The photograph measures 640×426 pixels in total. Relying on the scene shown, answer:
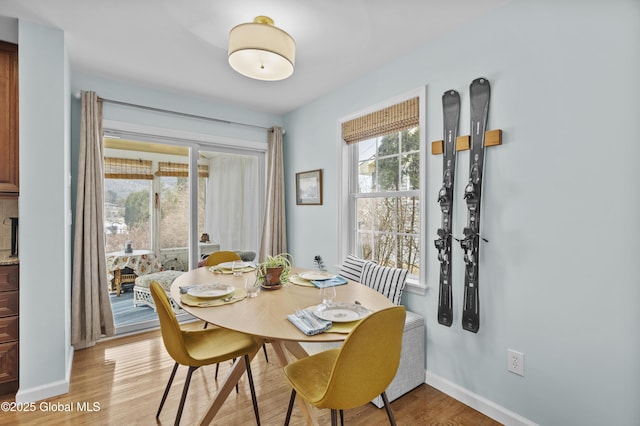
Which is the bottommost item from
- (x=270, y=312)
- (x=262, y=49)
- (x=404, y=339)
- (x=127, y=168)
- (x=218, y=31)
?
(x=404, y=339)

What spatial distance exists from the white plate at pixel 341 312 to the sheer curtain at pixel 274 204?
2.54 meters

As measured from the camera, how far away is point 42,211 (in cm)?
220

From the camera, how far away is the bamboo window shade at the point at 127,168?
10.8 feet

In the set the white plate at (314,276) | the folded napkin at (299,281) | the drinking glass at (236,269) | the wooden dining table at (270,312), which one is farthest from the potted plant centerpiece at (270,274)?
the drinking glass at (236,269)

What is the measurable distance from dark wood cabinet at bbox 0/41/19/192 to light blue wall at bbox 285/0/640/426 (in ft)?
10.0

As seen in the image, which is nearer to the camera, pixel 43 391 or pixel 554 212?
pixel 554 212

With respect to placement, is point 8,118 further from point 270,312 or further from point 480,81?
point 480,81

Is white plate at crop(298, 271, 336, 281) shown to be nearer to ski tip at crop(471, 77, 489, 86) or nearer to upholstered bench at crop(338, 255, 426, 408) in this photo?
upholstered bench at crop(338, 255, 426, 408)

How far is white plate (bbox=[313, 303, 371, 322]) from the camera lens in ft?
4.73

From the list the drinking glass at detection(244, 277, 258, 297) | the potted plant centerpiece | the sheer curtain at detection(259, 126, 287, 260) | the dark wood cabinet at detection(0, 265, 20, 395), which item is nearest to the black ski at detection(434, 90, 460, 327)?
the potted plant centerpiece

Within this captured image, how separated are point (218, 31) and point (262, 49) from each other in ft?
2.35

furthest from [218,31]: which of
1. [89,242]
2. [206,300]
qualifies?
[89,242]

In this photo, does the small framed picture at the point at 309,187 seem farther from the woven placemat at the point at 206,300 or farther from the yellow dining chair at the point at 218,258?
the woven placemat at the point at 206,300

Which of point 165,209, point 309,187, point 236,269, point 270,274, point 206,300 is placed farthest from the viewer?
point 309,187
